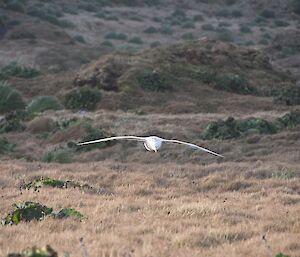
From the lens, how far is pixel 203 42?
94.4 ft

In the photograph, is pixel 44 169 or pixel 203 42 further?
pixel 203 42

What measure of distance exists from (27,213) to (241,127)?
31.2 feet

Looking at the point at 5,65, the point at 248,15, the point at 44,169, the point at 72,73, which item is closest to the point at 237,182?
the point at 44,169

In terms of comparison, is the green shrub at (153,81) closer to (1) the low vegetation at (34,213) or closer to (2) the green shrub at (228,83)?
(2) the green shrub at (228,83)

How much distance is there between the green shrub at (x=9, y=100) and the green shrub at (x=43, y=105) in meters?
0.38

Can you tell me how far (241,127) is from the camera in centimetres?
1672

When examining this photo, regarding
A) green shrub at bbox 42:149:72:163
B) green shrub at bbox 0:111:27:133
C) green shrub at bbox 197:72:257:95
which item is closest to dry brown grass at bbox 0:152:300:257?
green shrub at bbox 42:149:72:163

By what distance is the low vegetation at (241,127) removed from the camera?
16.1 metres

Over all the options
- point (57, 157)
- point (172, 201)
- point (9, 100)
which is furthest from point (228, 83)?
point (172, 201)

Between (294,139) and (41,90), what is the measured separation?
509 inches

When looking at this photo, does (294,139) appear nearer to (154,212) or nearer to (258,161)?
(258,161)

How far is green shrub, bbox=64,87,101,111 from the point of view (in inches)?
877

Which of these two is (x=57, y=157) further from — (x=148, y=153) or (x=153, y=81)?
(x=153, y=81)

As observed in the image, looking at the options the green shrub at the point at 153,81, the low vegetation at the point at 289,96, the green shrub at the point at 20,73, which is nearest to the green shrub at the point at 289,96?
the low vegetation at the point at 289,96
